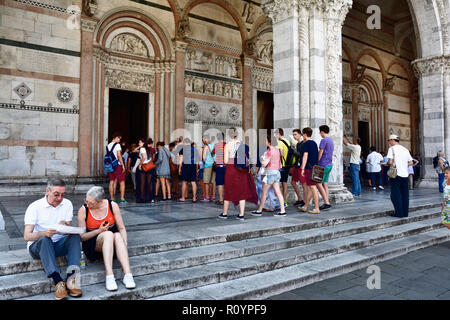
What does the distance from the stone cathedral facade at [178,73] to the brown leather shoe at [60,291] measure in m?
6.11

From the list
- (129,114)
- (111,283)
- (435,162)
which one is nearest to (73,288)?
(111,283)

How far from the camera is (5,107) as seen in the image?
9.10 metres

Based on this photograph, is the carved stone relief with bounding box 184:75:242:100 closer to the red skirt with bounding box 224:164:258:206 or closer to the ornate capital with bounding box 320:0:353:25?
the ornate capital with bounding box 320:0:353:25

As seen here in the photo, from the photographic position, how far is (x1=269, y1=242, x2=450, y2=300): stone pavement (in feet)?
11.0

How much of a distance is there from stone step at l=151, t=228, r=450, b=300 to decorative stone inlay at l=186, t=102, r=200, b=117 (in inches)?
350

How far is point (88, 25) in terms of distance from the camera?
1029cm

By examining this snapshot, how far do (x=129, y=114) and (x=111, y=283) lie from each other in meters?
11.4

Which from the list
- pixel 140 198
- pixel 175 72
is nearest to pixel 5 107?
pixel 140 198

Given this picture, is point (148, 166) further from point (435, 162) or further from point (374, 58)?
point (374, 58)

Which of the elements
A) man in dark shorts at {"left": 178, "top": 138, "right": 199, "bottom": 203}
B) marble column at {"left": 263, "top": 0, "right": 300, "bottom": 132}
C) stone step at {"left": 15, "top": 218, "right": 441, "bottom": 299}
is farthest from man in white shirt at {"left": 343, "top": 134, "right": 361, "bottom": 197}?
stone step at {"left": 15, "top": 218, "right": 441, "bottom": 299}

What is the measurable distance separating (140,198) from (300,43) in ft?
17.3

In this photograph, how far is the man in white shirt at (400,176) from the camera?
6336mm

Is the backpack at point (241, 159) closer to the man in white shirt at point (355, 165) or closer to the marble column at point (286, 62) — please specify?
the marble column at point (286, 62)
